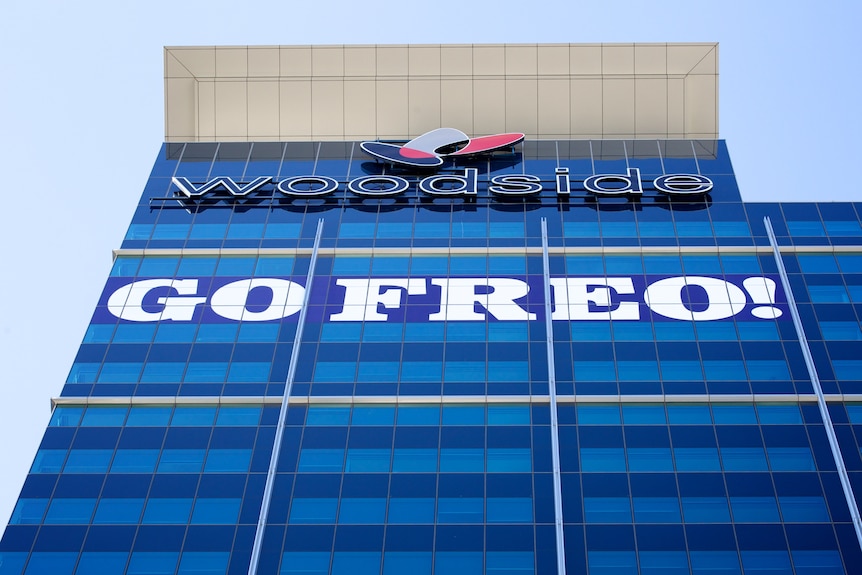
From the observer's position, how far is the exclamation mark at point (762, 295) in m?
63.7

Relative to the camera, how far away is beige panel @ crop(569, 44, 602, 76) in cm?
8288

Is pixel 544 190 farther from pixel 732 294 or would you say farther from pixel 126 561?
pixel 126 561

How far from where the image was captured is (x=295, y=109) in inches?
3273

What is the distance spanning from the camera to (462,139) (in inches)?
3113

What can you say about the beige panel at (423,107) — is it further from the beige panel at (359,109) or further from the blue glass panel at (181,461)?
the blue glass panel at (181,461)

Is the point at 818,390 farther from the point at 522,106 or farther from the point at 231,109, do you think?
the point at 231,109

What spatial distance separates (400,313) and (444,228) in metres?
8.13

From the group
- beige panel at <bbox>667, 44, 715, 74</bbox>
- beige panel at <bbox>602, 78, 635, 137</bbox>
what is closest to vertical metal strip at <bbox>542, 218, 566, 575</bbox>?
beige panel at <bbox>602, 78, 635, 137</bbox>

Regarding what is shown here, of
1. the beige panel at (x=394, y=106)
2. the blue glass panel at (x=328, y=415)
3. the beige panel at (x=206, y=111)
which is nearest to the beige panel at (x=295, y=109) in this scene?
the beige panel at (x=206, y=111)

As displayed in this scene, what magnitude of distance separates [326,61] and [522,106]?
45.2ft

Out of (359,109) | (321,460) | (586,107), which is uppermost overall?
(586,107)

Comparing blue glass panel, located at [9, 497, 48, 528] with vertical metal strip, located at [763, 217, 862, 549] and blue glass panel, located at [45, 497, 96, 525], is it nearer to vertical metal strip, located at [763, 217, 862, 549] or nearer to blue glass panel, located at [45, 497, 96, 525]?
blue glass panel, located at [45, 497, 96, 525]

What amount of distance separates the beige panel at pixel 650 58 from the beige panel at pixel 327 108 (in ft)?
66.5

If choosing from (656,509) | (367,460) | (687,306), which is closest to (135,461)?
(367,460)
